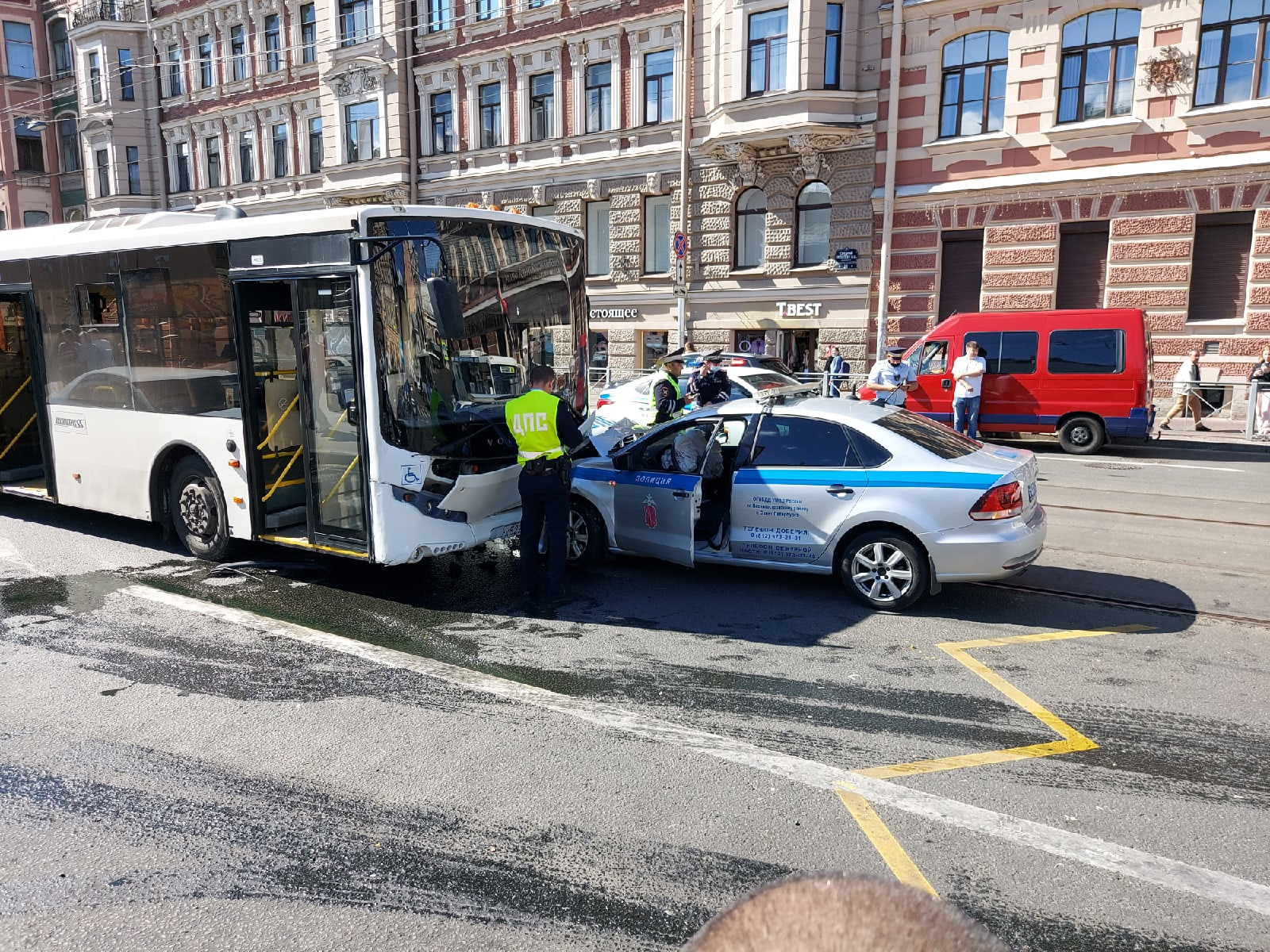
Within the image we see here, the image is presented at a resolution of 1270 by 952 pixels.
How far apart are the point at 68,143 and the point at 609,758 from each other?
4855 cm

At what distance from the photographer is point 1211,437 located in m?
17.4

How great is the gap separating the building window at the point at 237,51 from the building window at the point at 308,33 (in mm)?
3327

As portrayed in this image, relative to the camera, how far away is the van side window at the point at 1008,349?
15.9 m

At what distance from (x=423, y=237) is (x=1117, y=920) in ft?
18.6

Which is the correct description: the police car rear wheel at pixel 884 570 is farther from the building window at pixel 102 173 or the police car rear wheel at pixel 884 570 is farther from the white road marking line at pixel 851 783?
the building window at pixel 102 173

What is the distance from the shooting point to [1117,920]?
3.26 meters

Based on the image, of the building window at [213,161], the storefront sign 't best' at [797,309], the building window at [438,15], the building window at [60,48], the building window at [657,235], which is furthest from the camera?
the building window at [60,48]

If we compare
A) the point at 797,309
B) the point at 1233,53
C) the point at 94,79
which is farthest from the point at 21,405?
the point at 94,79

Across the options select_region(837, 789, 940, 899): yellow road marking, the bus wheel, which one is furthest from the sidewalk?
the bus wheel

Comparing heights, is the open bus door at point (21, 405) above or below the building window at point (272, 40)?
below

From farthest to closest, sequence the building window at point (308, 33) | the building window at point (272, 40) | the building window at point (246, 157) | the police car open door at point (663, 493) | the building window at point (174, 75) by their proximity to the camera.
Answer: the building window at point (174, 75), the building window at point (246, 157), the building window at point (272, 40), the building window at point (308, 33), the police car open door at point (663, 493)

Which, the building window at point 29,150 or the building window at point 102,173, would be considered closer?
the building window at point 102,173

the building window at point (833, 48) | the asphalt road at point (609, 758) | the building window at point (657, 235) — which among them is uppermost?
the building window at point (833, 48)

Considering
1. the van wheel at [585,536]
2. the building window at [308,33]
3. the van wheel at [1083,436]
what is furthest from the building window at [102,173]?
the van wheel at [585,536]
